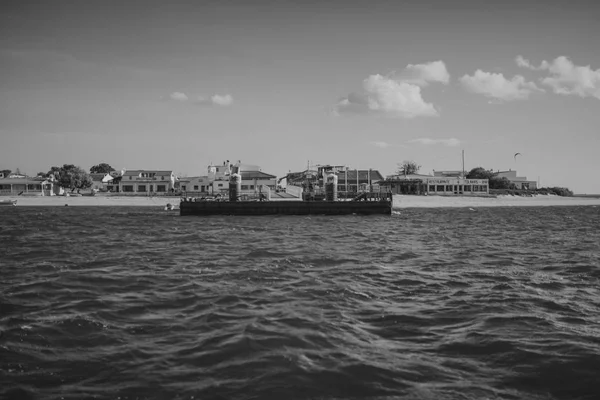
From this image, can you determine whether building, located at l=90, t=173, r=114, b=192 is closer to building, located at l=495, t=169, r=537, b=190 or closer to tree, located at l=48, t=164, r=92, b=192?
tree, located at l=48, t=164, r=92, b=192

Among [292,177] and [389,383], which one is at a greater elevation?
[292,177]

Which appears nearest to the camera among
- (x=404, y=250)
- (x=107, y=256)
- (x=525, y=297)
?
(x=525, y=297)

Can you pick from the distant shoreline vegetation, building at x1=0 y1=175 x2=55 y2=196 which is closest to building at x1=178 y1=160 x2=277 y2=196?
building at x1=0 y1=175 x2=55 y2=196

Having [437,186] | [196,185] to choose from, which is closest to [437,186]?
[437,186]

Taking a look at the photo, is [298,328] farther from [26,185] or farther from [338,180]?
[26,185]

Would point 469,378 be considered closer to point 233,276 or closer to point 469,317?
point 469,317

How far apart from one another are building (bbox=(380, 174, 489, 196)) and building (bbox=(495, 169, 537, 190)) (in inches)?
1116

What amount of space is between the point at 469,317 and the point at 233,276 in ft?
27.5

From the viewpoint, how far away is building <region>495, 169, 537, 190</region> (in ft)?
477

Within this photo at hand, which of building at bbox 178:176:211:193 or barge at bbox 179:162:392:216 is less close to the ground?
building at bbox 178:176:211:193

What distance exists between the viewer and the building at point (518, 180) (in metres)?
146

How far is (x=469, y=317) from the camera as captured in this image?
1161 cm

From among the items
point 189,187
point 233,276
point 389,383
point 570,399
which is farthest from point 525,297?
point 189,187

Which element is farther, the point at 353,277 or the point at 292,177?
the point at 292,177
